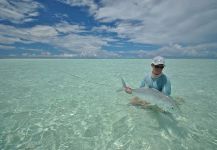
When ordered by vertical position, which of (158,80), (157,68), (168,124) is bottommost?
(168,124)

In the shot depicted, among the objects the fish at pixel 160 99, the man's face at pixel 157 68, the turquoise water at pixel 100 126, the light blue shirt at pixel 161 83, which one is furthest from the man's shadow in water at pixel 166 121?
the man's face at pixel 157 68

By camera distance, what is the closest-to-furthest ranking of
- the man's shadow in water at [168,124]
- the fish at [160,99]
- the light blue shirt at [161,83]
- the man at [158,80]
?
the fish at [160,99] → the man's shadow in water at [168,124] → the man at [158,80] → the light blue shirt at [161,83]

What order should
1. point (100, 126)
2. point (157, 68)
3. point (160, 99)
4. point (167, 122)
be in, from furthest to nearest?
point (167, 122), point (100, 126), point (157, 68), point (160, 99)

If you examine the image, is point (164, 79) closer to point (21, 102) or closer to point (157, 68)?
point (157, 68)

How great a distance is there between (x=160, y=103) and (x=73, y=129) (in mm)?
3158

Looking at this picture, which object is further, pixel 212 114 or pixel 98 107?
pixel 98 107

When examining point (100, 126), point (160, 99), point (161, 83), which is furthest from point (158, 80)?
point (100, 126)

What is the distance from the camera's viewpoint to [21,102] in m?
9.27

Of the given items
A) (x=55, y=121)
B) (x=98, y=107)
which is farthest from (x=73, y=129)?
(x=98, y=107)

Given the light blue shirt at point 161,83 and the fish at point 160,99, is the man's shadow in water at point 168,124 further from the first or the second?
the light blue shirt at point 161,83

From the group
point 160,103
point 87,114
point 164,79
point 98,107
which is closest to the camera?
point 160,103

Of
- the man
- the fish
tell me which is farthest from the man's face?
the fish

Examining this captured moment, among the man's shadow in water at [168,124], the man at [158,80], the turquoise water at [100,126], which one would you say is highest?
the man at [158,80]

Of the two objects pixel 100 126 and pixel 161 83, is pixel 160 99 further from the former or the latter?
pixel 100 126
